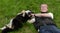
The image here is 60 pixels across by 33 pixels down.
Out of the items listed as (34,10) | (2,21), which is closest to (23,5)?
(34,10)

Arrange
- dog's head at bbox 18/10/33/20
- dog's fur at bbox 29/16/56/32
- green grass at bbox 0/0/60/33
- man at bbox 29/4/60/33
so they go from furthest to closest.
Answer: green grass at bbox 0/0/60/33
dog's head at bbox 18/10/33/20
dog's fur at bbox 29/16/56/32
man at bbox 29/4/60/33

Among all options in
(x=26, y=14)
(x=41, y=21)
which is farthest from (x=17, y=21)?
(x=41, y=21)

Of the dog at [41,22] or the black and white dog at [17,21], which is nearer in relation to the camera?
the dog at [41,22]

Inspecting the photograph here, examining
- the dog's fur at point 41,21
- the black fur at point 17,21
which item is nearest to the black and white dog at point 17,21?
the black fur at point 17,21

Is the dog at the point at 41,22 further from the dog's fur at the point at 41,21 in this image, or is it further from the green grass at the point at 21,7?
the green grass at the point at 21,7

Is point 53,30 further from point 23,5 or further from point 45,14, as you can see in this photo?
point 23,5

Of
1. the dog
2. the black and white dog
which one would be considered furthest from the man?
the black and white dog

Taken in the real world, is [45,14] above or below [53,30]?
above

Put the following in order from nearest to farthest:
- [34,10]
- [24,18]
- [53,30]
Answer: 1. [53,30]
2. [24,18]
3. [34,10]

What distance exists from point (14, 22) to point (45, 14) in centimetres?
53

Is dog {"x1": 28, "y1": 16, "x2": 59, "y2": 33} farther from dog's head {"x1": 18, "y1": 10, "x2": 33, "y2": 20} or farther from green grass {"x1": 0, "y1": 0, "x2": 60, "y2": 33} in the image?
green grass {"x1": 0, "y1": 0, "x2": 60, "y2": 33}

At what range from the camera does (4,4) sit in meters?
4.71

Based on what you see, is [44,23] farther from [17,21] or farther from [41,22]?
[17,21]

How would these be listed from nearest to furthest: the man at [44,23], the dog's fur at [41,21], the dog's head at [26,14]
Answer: the man at [44,23] → the dog's fur at [41,21] → the dog's head at [26,14]
